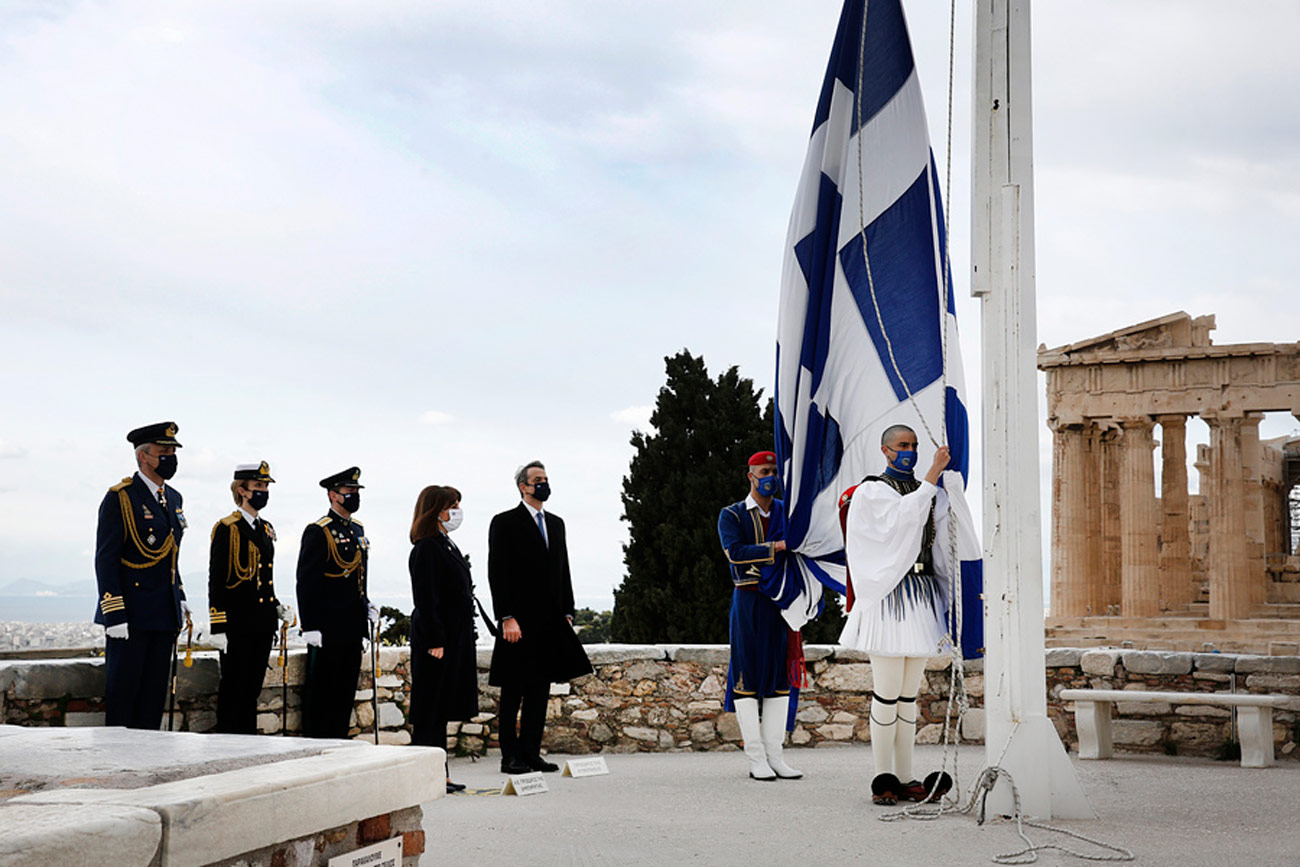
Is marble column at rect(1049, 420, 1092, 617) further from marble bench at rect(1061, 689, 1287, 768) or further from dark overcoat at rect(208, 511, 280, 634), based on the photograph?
dark overcoat at rect(208, 511, 280, 634)

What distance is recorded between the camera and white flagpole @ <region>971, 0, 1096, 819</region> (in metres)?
5.27

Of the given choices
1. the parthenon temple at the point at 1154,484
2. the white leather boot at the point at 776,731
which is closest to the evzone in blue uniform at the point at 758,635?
the white leather boot at the point at 776,731

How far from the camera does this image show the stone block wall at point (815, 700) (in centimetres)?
807

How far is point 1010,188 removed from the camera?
557cm

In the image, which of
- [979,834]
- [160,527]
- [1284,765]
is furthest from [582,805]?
[1284,765]

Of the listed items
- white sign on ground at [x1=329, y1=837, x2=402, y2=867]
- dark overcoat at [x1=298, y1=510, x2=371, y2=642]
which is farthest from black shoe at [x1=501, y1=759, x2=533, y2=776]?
white sign on ground at [x1=329, y1=837, x2=402, y2=867]

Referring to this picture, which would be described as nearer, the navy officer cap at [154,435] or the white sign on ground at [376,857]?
the white sign on ground at [376,857]

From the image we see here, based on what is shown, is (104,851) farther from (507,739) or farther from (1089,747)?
(1089,747)

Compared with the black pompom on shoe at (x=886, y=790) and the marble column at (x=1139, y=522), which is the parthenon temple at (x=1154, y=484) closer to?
the marble column at (x=1139, y=522)

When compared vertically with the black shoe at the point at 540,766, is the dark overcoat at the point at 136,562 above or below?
above

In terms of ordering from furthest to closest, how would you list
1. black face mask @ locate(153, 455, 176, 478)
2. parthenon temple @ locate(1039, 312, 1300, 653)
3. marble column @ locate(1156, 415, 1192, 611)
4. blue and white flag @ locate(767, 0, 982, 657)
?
marble column @ locate(1156, 415, 1192, 611), parthenon temple @ locate(1039, 312, 1300, 653), blue and white flag @ locate(767, 0, 982, 657), black face mask @ locate(153, 455, 176, 478)

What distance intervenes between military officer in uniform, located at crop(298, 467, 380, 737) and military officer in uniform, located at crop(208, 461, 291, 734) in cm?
23

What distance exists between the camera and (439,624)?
22.1 feet

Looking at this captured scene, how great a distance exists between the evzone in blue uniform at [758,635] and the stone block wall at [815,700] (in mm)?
1543
